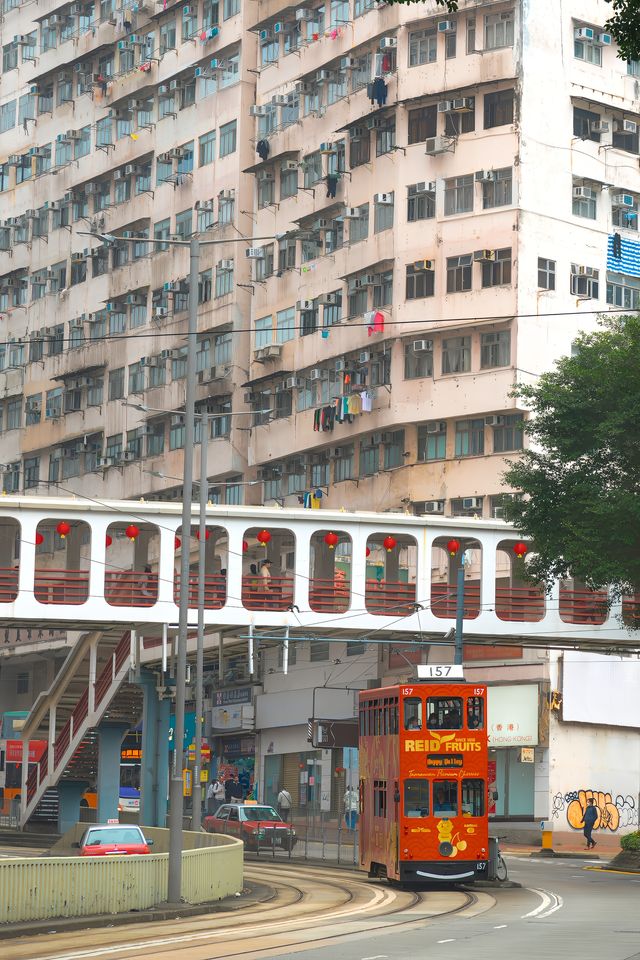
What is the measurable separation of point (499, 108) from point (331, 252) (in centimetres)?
867

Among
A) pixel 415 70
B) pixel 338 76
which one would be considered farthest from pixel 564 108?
pixel 338 76

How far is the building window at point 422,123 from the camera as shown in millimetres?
63531

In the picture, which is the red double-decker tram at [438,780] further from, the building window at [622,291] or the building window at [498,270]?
the building window at [622,291]

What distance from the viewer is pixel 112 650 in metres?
53.2

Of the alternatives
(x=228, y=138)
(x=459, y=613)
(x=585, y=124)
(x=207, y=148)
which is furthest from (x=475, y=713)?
(x=207, y=148)

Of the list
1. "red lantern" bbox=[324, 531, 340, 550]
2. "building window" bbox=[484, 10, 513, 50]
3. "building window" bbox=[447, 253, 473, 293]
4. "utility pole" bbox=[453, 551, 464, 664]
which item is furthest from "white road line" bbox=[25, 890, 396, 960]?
"building window" bbox=[484, 10, 513, 50]

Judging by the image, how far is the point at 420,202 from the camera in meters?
63.4

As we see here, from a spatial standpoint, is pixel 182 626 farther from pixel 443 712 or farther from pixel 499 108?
pixel 499 108

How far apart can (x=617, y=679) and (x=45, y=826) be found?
19.2 metres

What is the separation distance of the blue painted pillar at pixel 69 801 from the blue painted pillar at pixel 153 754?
6232mm

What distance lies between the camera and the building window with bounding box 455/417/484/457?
60.8 metres

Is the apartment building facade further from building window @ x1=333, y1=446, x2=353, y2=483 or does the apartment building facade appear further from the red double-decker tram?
the red double-decker tram

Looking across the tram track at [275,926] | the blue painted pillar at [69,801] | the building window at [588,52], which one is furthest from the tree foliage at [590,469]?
the building window at [588,52]

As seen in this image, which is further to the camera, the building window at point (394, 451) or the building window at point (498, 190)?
the building window at point (394, 451)
